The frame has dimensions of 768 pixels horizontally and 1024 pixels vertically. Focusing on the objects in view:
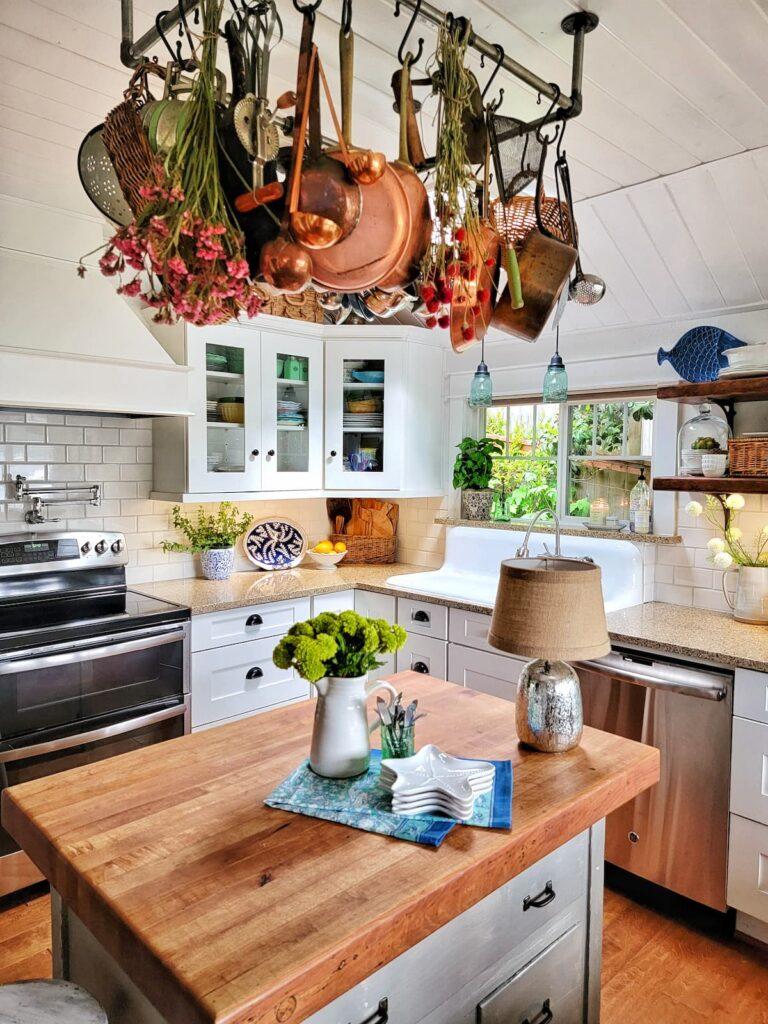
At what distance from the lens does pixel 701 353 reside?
2.92m

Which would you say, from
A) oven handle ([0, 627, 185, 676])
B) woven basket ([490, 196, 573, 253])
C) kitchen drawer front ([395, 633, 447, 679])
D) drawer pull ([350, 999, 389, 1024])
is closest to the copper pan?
woven basket ([490, 196, 573, 253])

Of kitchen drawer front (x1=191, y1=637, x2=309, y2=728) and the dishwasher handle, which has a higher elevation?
the dishwasher handle

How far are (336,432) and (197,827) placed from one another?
2.70m

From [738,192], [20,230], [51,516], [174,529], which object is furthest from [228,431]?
[738,192]

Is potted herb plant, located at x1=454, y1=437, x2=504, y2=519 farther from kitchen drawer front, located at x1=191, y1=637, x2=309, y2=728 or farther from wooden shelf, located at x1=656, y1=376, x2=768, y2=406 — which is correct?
kitchen drawer front, located at x1=191, y1=637, x2=309, y2=728

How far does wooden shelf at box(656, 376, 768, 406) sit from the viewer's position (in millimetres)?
2551

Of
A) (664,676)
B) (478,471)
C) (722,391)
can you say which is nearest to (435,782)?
(664,676)

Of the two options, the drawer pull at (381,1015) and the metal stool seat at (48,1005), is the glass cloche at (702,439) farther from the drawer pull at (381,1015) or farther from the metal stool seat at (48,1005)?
the metal stool seat at (48,1005)

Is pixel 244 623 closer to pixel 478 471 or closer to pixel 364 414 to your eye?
pixel 364 414

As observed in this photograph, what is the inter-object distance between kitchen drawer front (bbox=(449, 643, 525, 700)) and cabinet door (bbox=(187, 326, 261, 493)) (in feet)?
4.27

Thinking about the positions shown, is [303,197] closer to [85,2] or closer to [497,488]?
[85,2]

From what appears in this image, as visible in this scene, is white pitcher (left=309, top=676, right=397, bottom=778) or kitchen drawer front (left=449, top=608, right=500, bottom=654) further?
kitchen drawer front (left=449, top=608, right=500, bottom=654)

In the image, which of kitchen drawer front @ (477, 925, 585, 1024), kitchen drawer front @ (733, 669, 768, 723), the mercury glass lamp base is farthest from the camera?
kitchen drawer front @ (733, 669, 768, 723)

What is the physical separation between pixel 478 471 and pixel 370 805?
2686 millimetres
